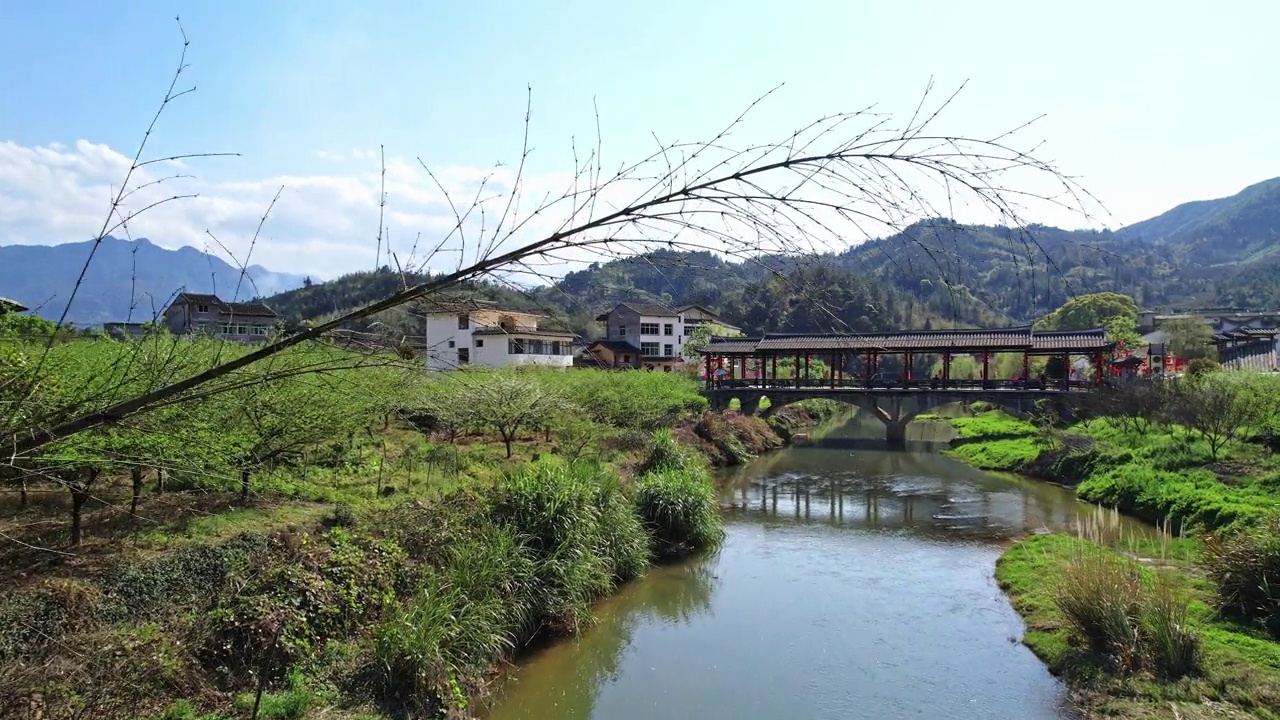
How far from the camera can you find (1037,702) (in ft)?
28.6

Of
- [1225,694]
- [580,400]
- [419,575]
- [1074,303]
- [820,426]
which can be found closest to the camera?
[1225,694]

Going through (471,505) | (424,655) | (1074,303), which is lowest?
(424,655)

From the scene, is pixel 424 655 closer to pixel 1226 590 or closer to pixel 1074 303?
pixel 1226 590

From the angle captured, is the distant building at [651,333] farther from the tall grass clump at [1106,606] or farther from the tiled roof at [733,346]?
the tall grass clump at [1106,606]

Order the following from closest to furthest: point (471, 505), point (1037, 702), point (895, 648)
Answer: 1. point (1037, 702)
2. point (895, 648)
3. point (471, 505)

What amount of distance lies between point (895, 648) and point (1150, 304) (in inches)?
5328

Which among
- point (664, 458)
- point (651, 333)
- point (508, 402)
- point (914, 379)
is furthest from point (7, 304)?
point (651, 333)

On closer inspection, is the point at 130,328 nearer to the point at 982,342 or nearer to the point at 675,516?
the point at 675,516

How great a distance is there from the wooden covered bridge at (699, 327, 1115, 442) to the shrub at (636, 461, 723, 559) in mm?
17002

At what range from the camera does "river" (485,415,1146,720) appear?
8922 millimetres

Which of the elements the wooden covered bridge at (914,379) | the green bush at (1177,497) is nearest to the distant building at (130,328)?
the green bush at (1177,497)

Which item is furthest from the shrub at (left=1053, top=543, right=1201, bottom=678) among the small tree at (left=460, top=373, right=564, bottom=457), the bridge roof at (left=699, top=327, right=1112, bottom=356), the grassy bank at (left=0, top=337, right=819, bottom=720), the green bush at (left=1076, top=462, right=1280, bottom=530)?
the bridge roof at (left=699, top=327, right=1112, bottom=356)

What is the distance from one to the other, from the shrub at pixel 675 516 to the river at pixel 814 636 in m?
0.48

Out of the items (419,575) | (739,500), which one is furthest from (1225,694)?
(739,500)
